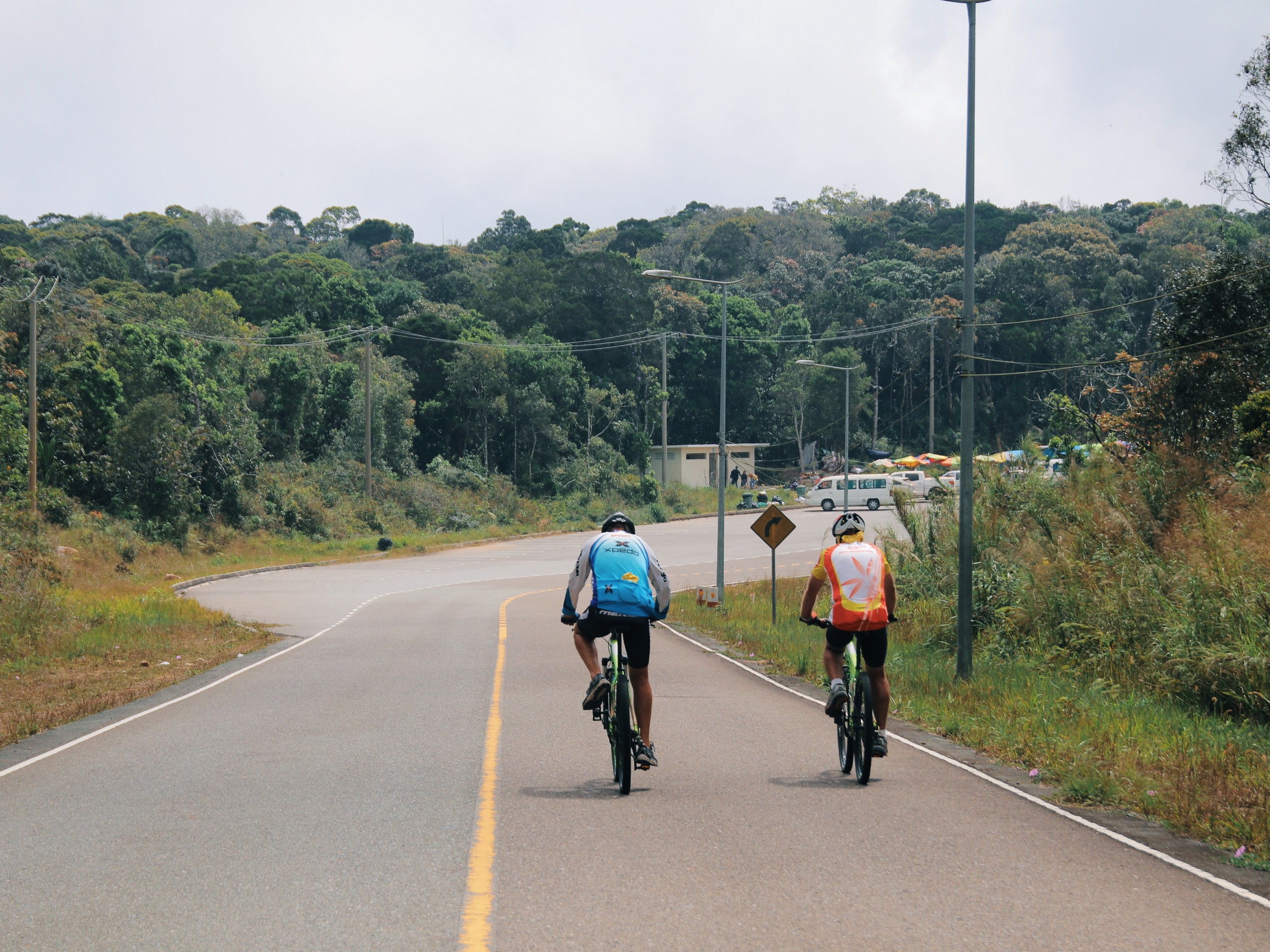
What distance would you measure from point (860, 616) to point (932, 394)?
73.8m

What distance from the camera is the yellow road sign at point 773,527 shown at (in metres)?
22.5

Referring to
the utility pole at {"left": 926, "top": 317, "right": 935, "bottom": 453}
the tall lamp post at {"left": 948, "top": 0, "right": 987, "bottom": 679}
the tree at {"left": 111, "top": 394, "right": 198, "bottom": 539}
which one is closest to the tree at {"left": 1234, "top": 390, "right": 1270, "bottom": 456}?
the tall lamp post at {"left": 948, "top": 0, "right": 987, "bottom": 679}

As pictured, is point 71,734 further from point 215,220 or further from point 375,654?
point 215,220

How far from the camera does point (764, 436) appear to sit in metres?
88.1

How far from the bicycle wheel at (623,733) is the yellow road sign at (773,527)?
14817 millimetres

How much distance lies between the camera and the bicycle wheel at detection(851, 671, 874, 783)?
823 centimetres

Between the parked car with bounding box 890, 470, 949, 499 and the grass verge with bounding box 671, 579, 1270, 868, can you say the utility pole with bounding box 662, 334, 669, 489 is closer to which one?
the parked car with bounding box 890, 470, 949, 499

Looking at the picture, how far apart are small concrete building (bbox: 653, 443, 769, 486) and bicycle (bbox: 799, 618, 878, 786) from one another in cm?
6662

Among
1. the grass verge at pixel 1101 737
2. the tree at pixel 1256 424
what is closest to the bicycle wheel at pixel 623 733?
the grass verge at pixel 1101 737

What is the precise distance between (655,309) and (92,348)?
4452 centimetres

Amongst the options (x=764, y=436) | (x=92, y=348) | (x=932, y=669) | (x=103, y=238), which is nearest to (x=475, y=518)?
(x=92, y=348)

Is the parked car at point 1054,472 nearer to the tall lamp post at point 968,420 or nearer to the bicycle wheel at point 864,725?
the tall lamp post at point 968,420

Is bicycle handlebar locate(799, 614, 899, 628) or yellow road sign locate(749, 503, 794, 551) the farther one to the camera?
yellow road sign locate(749, 503, 794, 551)

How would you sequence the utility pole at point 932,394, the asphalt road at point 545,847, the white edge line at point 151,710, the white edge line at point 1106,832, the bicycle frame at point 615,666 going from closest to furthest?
the asphalt road at point 545,847
the white edge line at point 1106,832
the bicycle frame at point 615,666
the white edge line at point 151,710
the utility pole at point 932,394
